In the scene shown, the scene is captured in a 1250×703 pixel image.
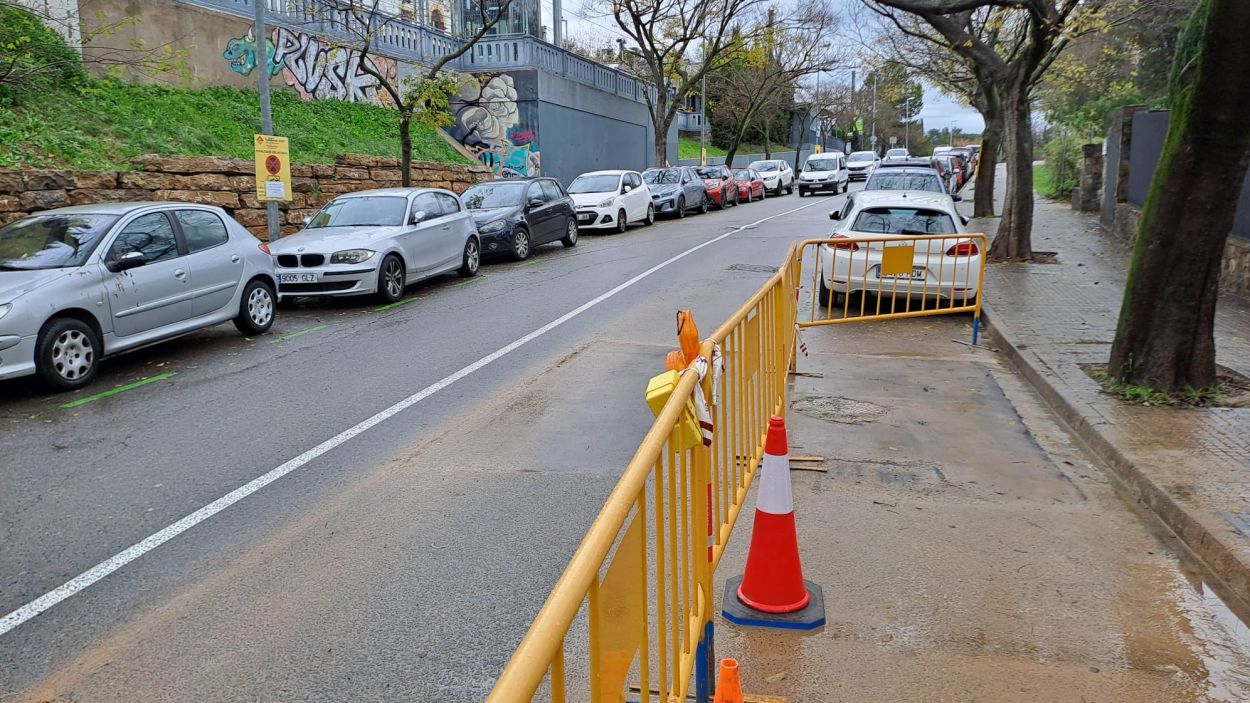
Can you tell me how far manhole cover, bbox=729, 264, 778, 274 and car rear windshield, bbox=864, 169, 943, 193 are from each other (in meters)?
4.04

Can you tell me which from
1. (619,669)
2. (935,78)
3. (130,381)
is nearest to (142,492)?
(130,381)

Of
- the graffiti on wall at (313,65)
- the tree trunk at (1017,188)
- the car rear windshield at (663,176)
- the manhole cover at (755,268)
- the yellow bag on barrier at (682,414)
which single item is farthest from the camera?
the car rear windshield at (663,176)

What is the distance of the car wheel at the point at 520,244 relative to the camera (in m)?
17.9

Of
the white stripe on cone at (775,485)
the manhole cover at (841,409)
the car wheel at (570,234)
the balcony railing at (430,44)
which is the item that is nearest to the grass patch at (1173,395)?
the manhole cover at (841,409)

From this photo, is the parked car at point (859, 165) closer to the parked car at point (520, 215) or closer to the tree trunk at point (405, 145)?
the parked car at point (520, 215)

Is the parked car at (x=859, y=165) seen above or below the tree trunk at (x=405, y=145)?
above

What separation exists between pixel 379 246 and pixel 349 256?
46 cm

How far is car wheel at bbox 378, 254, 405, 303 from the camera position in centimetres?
1275

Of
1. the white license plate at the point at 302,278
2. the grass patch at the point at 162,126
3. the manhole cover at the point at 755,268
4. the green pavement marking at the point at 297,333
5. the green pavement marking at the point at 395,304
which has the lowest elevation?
the green pavement marking at the point at 297,333

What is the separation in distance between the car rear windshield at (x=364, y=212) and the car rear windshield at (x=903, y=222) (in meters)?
6.70

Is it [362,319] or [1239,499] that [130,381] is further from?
[1239,499]

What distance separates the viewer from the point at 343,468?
604cm

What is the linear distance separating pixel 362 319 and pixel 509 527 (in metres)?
7.52

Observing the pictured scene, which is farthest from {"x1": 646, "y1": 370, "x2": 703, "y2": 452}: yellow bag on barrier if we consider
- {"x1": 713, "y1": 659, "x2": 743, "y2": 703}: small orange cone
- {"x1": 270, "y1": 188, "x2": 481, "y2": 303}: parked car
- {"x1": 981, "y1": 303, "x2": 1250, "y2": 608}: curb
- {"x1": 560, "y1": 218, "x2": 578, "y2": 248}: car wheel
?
{"x1": 560, "y1": 218, "x2": 578, "y2": 248}: car wheel
